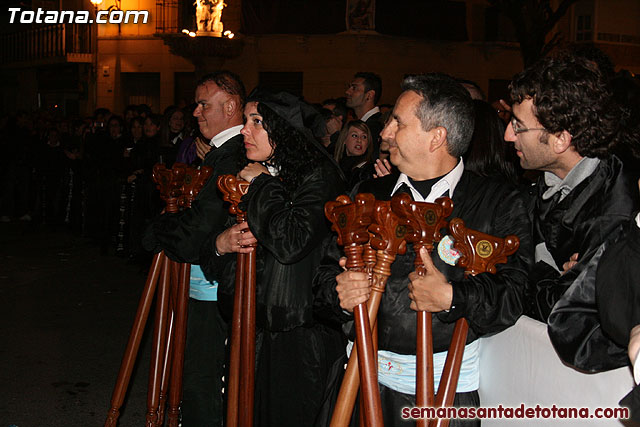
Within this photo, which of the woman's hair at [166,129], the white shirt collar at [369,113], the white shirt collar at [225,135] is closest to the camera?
the white shirt collar at [225,135]

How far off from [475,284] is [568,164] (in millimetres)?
701

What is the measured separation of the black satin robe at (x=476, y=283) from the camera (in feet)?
7.94

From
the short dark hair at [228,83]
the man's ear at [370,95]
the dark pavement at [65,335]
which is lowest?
the dark pavement at [65,335]

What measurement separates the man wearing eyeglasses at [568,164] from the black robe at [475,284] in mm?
173

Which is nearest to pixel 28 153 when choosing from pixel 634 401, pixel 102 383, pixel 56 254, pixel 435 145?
pixel 56 254

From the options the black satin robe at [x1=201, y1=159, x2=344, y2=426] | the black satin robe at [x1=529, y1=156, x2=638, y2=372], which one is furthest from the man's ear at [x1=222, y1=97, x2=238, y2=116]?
the black satin robe at [x1=529, y1=156, x2=638, y2=372]

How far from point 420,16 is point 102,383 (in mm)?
17655

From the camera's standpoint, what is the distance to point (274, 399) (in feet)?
11.4

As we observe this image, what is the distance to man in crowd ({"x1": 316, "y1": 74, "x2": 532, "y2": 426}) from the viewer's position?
2.46 meters

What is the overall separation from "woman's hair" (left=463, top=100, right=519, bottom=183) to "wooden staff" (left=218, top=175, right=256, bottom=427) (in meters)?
1.07

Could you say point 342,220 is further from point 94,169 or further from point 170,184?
point 94,169

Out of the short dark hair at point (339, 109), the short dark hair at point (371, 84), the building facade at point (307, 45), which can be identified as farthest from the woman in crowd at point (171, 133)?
the building facade at point (307, 45)

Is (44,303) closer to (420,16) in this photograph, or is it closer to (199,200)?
(199,200)

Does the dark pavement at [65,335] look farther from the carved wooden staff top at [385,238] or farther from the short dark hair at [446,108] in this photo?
the short dark hair at [446,108]
